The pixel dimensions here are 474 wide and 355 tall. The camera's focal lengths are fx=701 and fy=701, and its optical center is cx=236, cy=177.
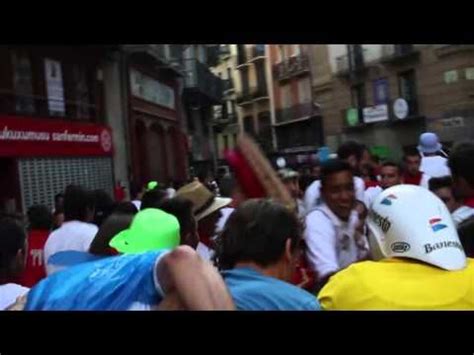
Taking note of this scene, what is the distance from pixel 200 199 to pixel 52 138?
624 millimetres

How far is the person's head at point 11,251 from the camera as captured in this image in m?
2.19

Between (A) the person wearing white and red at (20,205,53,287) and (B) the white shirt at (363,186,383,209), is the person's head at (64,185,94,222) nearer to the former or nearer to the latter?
(A) the person wearing white and red at (20,205,53,287)

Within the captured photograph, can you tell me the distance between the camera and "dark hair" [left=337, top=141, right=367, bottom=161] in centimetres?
243

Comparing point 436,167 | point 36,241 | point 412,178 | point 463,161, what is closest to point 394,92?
point 463,161

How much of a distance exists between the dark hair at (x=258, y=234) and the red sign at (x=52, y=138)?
3.42 feet

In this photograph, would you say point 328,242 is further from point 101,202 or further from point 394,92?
point 101,202

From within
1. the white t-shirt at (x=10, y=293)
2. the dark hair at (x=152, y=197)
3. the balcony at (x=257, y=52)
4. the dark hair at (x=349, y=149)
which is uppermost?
the balcony at (x=257, y=52)

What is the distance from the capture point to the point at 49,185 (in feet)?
8.38

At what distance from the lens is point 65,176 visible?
2.55 metres

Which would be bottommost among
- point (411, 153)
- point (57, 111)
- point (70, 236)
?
point (70, 236)

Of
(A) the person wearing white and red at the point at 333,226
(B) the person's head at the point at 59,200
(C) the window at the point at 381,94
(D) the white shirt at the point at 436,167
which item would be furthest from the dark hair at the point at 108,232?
(D) the white shirt at the point at 436,167

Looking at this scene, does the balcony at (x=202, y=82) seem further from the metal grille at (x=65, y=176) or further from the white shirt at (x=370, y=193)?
the white shirt at (x=370, y=193)
